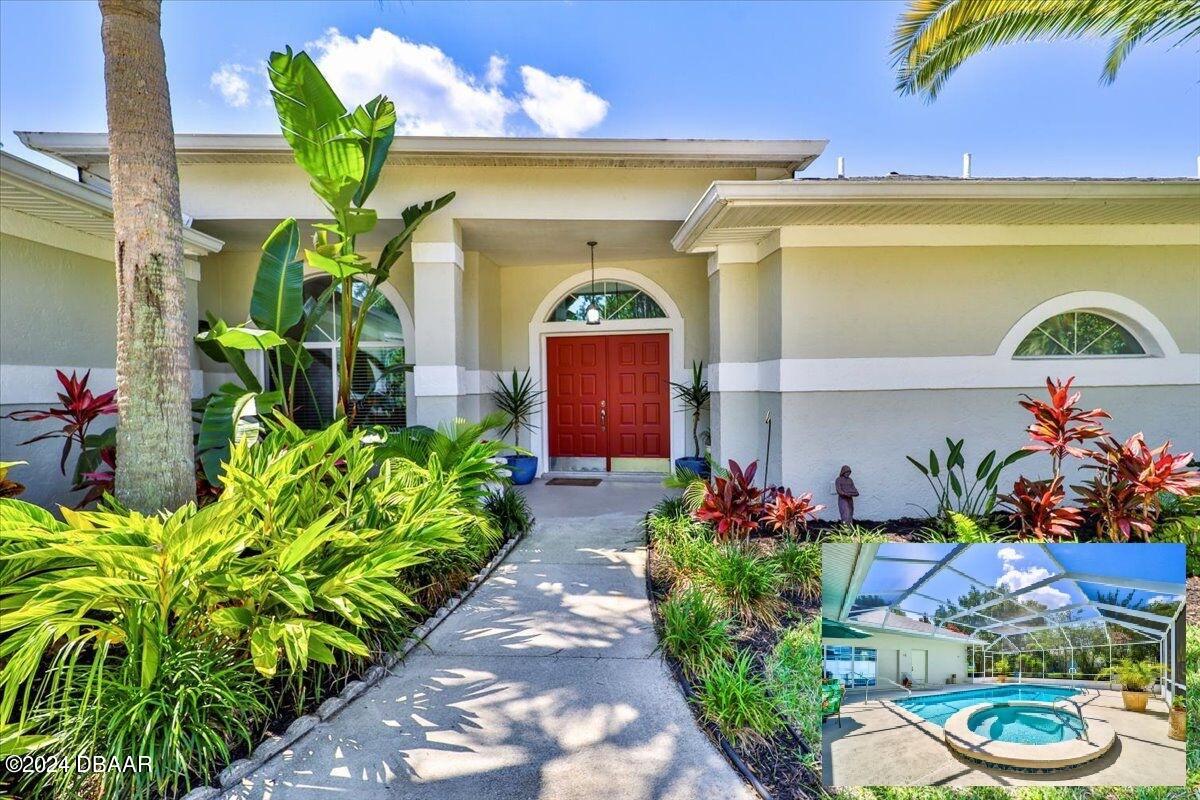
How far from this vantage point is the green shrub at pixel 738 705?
104 inches

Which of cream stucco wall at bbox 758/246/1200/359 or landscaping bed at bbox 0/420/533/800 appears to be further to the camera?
cream stucco wall at bbox 758/246/1200/359

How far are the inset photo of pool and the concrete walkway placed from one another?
0.97 metres

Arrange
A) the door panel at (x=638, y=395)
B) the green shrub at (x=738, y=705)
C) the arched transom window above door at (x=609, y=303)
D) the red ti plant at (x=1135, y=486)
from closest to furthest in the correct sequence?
1. the green shrub at (x=738, y=705)
2. the red ti plant at (x=1135, y=486)
3. the arched transom window above door at (x=609, y=303)
4. the door panel at (x=638, y=395)

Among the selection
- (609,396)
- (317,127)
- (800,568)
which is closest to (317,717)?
(800,568)

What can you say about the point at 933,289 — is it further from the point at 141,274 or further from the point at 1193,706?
the point at 141,274

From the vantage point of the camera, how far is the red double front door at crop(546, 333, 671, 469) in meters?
9.35

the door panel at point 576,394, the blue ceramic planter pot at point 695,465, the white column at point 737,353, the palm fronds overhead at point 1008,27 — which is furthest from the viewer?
the door panel at point 576,394

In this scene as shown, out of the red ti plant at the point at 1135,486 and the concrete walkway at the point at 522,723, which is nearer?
the concrete walkway at the point at 522,723

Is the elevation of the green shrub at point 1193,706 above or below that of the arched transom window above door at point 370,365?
below

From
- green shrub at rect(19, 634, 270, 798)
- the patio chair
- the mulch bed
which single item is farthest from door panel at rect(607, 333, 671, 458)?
the patio chair

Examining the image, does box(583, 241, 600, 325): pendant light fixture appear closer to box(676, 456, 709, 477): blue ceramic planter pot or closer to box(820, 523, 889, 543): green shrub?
box(676, 456, 709, 477): blue ceramic planter pot

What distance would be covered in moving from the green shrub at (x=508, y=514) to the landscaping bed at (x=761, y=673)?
1.75 m

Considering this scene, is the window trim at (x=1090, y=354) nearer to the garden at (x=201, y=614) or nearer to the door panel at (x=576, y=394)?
the door panel at (x=576, y=394)

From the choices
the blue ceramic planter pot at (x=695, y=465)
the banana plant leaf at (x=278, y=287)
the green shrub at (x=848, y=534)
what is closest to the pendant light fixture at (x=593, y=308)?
the blue ceramic planter pot at (x=695, y=465)
